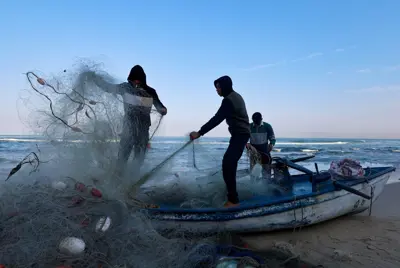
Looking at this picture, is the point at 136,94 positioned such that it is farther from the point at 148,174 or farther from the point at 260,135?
the point at 260,135

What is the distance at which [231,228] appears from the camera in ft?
16.0

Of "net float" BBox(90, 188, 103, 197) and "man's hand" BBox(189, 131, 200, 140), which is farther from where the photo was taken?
"man's hand" BBox(189, 131, 200, 140)

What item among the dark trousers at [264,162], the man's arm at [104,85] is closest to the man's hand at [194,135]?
the man's arm at [104,85]

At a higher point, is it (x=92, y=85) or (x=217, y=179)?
(x=92, y=85)

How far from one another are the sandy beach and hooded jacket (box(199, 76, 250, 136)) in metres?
1.90

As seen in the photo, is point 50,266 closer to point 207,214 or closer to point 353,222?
point 207,214

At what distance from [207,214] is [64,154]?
2.62m

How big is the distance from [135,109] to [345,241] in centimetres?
423

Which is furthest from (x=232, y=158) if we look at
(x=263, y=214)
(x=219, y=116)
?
(x=263, y=214)

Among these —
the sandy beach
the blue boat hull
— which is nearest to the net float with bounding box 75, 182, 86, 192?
the blue boat hull

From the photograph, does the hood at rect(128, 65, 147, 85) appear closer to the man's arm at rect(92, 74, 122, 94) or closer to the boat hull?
the man's arm at rect(92, 74, 122, 94)

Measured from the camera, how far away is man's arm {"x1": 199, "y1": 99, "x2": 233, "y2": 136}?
15.8 ft

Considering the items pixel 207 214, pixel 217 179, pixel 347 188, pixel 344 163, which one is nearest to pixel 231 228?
pixel 207 214

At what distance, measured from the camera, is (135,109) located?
17.6 ft
